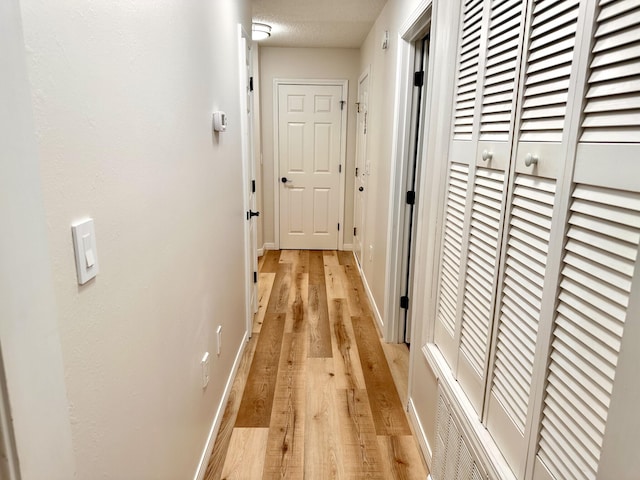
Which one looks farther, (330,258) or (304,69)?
(330,258)

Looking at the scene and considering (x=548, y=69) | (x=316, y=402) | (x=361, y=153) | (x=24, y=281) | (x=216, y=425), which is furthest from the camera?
(x=361, y=153)

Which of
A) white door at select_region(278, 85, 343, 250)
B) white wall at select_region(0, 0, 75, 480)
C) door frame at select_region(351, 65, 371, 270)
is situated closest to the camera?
white wall at select_region(0, 0, 75, 480)

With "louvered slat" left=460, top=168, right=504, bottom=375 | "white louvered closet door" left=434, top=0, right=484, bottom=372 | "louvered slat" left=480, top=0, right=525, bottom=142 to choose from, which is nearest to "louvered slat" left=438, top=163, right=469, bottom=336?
"white louvered closet door" left=434, top=0, right=484, bottom=372

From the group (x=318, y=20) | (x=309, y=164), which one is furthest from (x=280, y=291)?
(x=318, y=20)

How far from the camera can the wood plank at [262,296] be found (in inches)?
130

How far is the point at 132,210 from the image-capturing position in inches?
41.1

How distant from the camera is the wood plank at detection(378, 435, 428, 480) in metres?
1.82

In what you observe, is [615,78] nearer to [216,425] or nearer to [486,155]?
[486,155]

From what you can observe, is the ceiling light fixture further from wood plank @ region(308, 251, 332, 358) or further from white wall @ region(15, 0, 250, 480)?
wood plank @ region(308, 251, 332, 358)

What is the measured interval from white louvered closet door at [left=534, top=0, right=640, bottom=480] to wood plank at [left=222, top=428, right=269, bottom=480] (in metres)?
1.30

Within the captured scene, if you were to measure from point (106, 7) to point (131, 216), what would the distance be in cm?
47

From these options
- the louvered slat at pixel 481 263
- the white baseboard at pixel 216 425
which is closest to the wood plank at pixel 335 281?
the white baseboard at pixel 216 425

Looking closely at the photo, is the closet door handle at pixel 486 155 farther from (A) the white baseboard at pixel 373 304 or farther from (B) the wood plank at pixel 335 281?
(B) the wood plank at pixel 335 281

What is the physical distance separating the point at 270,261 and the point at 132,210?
395cm
